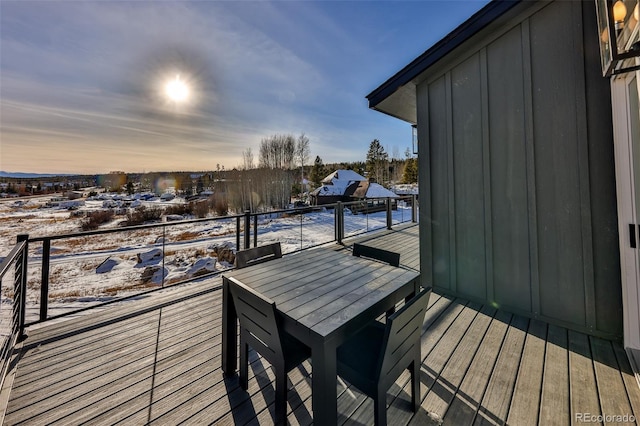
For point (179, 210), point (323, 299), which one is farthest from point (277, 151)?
point (323, 299)

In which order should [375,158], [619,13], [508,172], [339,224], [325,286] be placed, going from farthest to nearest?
[375,158] → [339,224] → [508,172] → [325,286] → [619,13]

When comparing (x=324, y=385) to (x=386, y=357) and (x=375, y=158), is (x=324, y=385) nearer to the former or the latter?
(x=386, y=357)

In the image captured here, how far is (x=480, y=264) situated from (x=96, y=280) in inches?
323

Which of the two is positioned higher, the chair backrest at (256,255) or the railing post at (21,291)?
the chair backrest at (256,255)

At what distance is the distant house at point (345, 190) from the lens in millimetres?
19438

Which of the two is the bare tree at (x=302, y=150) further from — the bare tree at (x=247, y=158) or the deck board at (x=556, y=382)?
the deck board at (x=556, y=382)

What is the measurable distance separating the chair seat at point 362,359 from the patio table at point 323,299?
0.18 meters

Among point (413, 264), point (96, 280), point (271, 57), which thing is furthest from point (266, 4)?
point (96, 280)

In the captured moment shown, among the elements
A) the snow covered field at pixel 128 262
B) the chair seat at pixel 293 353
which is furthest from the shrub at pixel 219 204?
the chair seat at pixel 293 353

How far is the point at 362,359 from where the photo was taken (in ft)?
4.56

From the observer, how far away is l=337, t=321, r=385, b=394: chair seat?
125 cm

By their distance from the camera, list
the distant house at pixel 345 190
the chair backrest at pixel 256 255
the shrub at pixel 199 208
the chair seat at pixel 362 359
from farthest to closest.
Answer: the distant house at pixel 345 190
the shrub at pixel 199 208
the chair backrest at pixel 256 255
the chair seat at pixel 362 359

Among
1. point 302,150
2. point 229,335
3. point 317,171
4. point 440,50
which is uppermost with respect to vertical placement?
point 302,150

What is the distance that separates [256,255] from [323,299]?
41.3 inches
